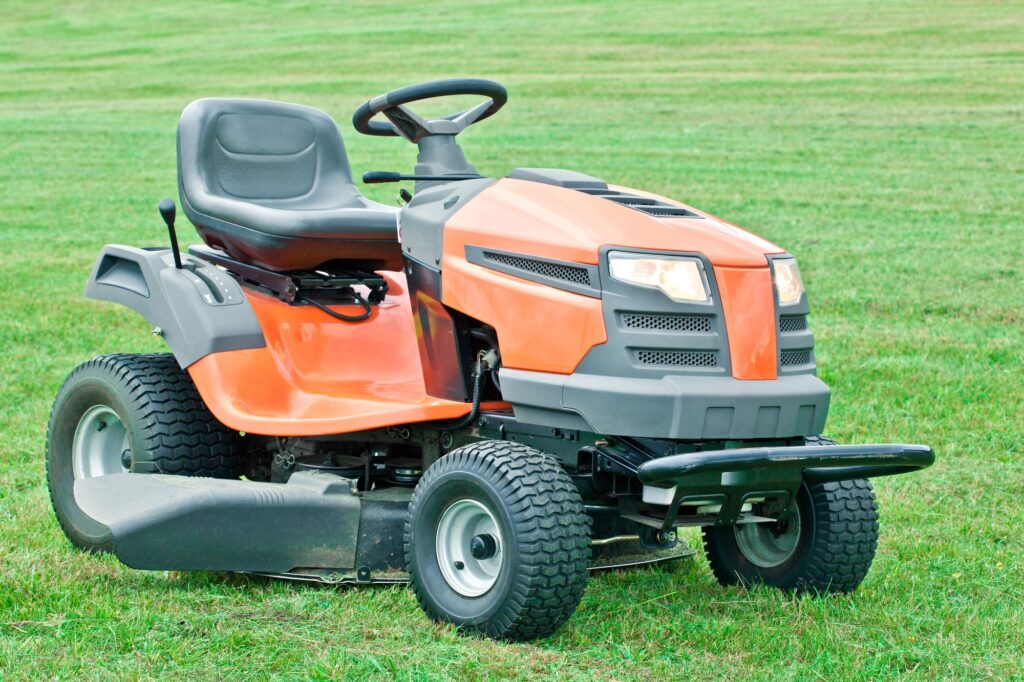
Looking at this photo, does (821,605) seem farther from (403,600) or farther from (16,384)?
(16,384)

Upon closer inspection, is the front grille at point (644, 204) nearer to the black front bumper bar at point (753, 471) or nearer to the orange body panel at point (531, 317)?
the orange body panel at point (531, 317)

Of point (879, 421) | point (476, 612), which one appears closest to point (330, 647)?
point (476, 612)

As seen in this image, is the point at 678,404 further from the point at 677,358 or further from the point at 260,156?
the point at 260,156

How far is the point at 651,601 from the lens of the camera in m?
4.05

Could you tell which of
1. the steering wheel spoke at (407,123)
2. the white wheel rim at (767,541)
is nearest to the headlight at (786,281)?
the white wheel rim at (767,541)

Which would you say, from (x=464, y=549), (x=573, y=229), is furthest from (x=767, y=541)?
(x=573, y=229)

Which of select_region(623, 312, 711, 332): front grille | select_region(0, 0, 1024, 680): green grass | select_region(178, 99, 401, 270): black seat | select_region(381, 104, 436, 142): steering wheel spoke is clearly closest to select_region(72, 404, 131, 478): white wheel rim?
select_region(0, 0, 1024, 680): green grass

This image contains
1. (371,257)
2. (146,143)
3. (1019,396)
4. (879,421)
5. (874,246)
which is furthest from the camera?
(146,143)

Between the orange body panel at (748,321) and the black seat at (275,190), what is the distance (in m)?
1.23

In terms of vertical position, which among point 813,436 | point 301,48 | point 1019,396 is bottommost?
point 301,48

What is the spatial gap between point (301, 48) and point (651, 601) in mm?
31066

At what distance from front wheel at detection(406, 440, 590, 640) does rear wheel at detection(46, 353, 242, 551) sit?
3.32ft

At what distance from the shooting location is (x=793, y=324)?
151 inches

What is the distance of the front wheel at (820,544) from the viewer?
4062mm
